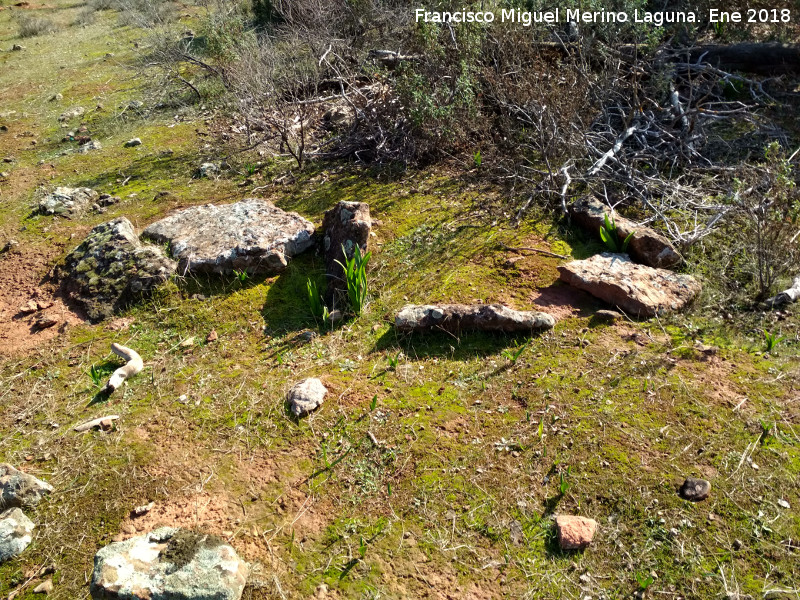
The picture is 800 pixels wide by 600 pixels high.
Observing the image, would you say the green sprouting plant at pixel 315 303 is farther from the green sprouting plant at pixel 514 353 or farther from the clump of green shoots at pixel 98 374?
the clump of green shoots at pixel 98 374

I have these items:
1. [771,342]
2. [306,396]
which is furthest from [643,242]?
[306,396]

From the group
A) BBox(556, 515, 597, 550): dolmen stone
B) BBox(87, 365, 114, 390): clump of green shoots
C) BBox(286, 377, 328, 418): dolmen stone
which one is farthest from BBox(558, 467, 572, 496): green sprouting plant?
BBox(87, 365, 114, 390): clump of green shoots

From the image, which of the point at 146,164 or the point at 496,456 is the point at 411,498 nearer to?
the point at 496,456

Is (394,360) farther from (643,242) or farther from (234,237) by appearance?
(643,242)

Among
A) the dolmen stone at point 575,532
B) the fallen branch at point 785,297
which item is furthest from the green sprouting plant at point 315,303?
the fallen branch at point 785,297

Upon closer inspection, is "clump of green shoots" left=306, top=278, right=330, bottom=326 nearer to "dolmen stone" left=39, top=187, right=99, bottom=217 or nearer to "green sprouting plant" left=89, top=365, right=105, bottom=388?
"green sprouting plant" left=89, top=365, right=105, bottom=388

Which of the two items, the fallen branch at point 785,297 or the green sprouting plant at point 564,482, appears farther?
the fallen branch at point 785,297

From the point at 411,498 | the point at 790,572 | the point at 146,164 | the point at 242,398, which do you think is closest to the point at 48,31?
the point at 146,164
